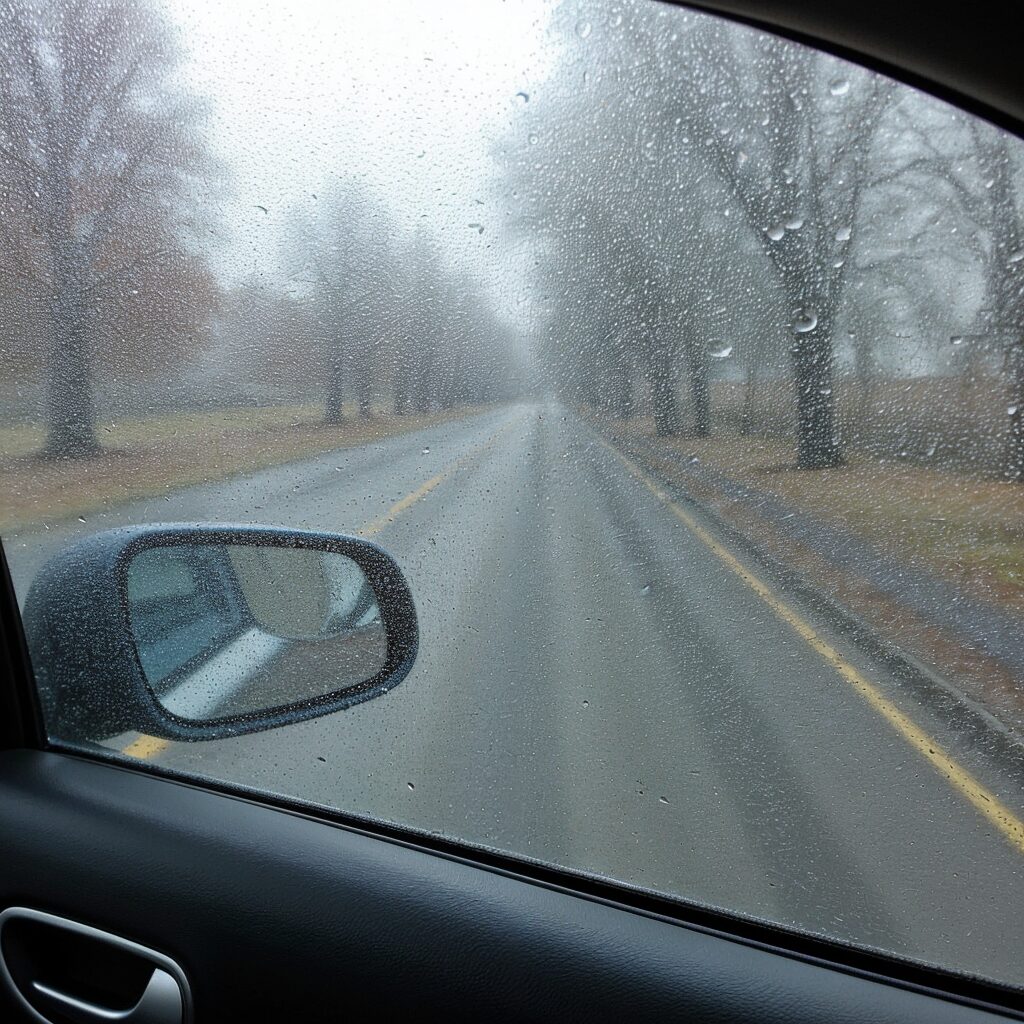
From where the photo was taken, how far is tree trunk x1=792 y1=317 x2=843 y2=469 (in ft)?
7.02

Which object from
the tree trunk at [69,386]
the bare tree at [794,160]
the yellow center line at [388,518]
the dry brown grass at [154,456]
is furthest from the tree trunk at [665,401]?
the tree trunk at [69,386]

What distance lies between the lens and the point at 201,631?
3023 millimetres

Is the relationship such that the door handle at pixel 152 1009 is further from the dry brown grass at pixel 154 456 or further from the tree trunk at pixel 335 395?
the tree trunk at pixel 335 395

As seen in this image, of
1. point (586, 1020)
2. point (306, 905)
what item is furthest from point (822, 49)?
point (306, 905)

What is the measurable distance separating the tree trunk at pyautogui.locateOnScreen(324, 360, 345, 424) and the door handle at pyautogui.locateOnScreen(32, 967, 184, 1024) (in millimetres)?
1568

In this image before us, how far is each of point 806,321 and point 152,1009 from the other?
2232 mm

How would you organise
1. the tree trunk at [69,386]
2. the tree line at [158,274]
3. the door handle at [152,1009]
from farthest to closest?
1. the tree trunk at [69,386]
2. the tree line at [158,274]
3. the door handle at [152,1009]

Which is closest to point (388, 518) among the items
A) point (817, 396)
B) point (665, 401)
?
point (665, 401)

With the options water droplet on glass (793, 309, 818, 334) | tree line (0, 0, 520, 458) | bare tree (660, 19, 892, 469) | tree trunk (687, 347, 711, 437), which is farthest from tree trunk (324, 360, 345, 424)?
water droplet on glass (793, 309, 818, 334)

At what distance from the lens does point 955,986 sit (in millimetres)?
1901

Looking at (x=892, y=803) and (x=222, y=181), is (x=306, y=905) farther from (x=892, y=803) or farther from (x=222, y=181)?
(x=222, y=181)

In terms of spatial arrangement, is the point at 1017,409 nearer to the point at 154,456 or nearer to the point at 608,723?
the point at 608,723

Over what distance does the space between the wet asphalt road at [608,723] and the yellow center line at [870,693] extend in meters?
0.02

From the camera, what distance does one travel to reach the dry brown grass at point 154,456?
301 centimetres
